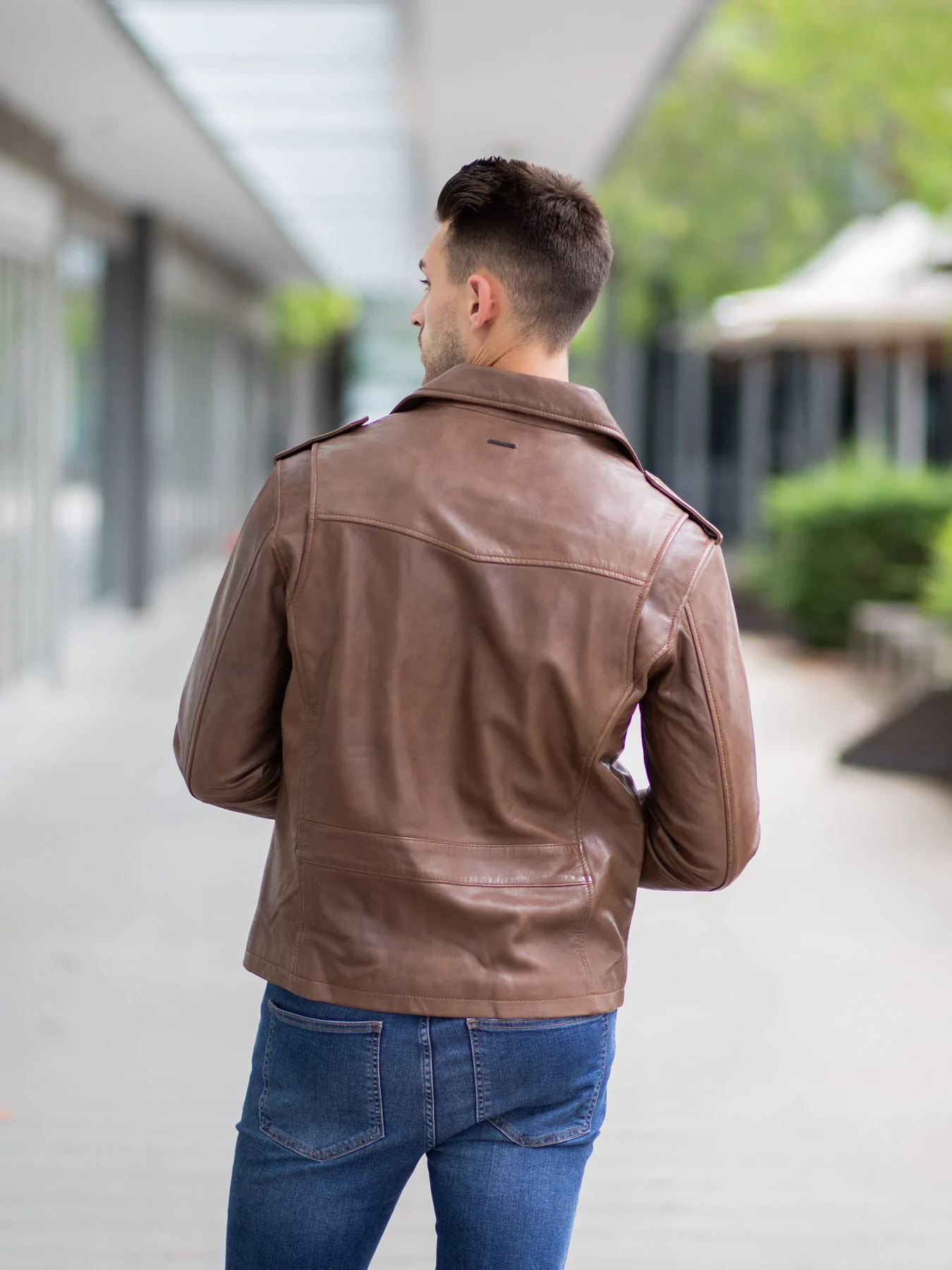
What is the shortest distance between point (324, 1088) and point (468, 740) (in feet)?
1.24

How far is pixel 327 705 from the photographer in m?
1.57

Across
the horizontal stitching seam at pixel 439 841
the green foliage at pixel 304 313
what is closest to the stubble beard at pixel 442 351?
the horizontal stitching seam at pixel 439 841

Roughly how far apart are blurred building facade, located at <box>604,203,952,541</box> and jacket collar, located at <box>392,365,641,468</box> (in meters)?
10.7

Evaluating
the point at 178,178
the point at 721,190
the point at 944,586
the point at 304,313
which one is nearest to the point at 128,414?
the point at 178,178

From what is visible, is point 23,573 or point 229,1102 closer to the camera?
point 229,1102

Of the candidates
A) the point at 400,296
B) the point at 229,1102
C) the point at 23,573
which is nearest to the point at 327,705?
the point at 229,1102

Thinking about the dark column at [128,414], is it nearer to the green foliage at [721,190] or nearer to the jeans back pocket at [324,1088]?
the green foliage at [721,190]

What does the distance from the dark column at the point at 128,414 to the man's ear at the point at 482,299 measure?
12062 mm

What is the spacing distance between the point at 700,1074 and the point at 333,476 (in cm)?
283

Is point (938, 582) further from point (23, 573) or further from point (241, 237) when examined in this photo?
point (241, 237)

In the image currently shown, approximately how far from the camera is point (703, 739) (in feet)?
5.19

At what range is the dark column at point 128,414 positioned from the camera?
13195mm

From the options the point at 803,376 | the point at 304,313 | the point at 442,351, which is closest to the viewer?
the point at 442,351

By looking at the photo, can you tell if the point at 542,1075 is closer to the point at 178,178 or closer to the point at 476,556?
the point at 476,556
